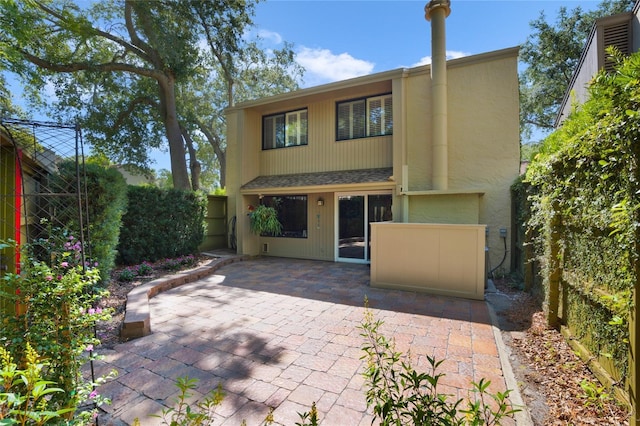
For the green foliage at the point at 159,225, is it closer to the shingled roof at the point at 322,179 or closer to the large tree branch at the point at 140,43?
the shingled roof at the point at 322,179

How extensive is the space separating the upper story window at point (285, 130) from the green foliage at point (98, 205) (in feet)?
18.4

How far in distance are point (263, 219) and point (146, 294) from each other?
494 cm

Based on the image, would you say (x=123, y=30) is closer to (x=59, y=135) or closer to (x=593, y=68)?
(x=59, y=135)

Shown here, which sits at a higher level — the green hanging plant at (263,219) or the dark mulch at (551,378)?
the green hanging plant at (263,219)

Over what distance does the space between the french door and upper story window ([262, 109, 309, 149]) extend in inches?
106

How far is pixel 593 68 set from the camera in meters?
6.73

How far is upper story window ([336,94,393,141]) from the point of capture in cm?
877

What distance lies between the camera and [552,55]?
14.0 meters

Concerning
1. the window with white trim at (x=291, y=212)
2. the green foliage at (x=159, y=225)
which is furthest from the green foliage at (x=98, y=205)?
the window with white trim at (x=291, y=212)

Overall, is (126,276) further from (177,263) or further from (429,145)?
(429,145)

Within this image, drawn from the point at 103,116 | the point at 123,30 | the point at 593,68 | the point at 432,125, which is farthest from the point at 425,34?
the point at 103,116

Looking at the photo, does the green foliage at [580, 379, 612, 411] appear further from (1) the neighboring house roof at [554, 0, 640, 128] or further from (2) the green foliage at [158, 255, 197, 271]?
(2) the green foliage at [158, 255, 197, 271]

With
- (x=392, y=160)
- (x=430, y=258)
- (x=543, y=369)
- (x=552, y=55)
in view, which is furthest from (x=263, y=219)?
(x=552, y=55)

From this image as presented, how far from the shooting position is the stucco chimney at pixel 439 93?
7.53 metres
